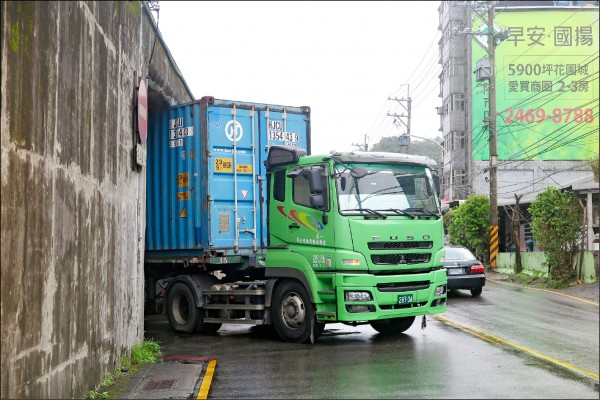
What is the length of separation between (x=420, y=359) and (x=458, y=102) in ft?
169

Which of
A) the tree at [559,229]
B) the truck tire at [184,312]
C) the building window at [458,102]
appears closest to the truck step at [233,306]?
the truck tire at [184,312]

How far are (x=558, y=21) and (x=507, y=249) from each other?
24.1 m

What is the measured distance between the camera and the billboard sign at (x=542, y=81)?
180 ft

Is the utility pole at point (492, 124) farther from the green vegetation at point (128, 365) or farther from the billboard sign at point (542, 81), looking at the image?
the green vegetation at point (128, 365)

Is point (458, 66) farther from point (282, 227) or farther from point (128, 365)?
point (128, 365)

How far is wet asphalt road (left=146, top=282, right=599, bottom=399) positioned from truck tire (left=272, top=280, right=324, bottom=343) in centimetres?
23

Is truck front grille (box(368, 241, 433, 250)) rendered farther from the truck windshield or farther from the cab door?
the cab door

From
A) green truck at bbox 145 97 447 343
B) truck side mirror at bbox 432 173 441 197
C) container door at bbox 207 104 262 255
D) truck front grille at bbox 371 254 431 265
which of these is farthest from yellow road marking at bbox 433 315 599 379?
container door at bbox 207 104 262 255

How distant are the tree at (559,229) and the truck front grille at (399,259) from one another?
1347 centimetres

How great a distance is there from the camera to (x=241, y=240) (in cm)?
1283

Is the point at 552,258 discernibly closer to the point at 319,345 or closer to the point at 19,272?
the point at 319,345

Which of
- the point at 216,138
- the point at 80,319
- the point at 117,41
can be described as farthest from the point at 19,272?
the point at 216,138

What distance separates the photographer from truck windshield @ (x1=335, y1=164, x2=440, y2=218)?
10922mm

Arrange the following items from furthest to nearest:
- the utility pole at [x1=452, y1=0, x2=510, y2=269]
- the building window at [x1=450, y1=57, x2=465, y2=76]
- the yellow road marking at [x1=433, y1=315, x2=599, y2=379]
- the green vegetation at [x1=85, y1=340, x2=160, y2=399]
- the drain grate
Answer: the building window at [x1=450, y1=57, x2=465, y2=76]
the utility pole at [x1=452, y1=0, x2=510, y2=269]
the yellow road marking at [x1=433, y1=315, x2=599, y2=379]
the drain grate
the green vegetation at [x1=85, y1=340, x2=160, y2=399]
